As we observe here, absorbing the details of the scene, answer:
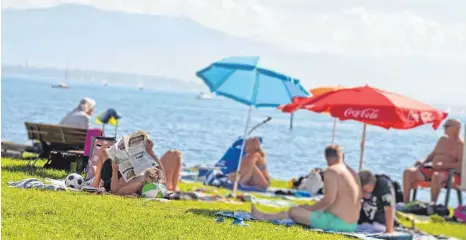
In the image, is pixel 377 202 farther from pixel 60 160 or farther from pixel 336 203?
pixel 60 160

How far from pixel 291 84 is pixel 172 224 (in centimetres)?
462

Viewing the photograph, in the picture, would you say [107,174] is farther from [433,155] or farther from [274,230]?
[433,155]

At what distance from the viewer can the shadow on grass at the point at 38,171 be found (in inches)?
479

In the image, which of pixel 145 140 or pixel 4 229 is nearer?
pixel 4 229

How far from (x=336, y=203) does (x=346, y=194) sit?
15 cm

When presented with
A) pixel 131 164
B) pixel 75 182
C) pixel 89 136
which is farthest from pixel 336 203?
pixel 89 136

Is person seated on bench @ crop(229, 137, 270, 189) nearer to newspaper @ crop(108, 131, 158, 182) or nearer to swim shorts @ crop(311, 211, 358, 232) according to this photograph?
newspaper @ crop(108, 131, 158, 182)

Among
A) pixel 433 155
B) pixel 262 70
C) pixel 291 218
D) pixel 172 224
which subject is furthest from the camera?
pixel 433 155

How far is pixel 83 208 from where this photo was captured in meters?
9.28

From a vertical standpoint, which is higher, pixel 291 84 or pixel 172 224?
pixel 291 84

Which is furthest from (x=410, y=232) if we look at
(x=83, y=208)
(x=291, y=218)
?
(x=83, y=208)

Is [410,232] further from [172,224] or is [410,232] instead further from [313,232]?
[172,224]

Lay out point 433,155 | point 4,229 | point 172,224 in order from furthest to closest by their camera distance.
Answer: point 433,155 < point 172,224 < point 4,229

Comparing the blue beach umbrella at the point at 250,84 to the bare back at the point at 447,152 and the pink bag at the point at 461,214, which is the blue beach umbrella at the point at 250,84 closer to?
the bare back at the point at 447,152
